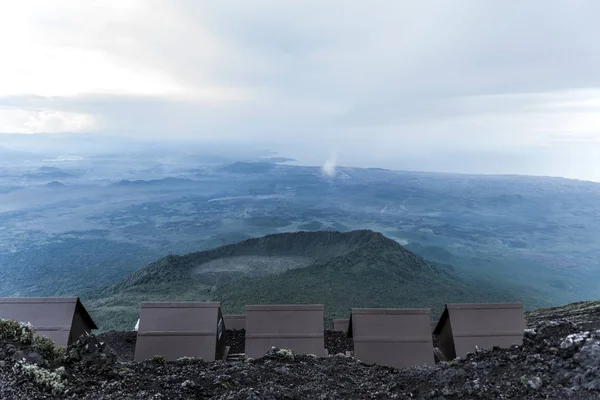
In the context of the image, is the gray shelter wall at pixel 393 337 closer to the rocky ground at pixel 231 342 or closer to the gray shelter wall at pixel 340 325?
the rocky ground at pixel 231 342

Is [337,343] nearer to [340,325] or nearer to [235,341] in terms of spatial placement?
[340,325]

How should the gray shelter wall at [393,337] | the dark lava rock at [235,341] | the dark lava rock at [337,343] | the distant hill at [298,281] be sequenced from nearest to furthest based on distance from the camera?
the gray shelter wall at [393,337] → the dark lava rock at [337,343] → the dark lava rock at [235,341] → the distant hill at [298,281]

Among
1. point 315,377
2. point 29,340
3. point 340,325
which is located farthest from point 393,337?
point 29,340

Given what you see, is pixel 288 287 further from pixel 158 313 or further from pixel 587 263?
pixel 587 263

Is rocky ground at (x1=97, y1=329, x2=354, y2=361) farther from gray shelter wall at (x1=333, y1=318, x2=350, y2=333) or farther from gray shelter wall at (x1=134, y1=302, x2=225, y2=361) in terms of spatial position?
gray shelter wall at (x1=134, y1=302, x2=225, y2=361)

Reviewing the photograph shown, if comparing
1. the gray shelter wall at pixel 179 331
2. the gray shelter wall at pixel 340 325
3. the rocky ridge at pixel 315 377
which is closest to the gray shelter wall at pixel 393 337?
the rocky ridge at pixel 315 377

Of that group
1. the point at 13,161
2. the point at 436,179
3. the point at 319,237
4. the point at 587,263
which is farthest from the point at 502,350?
the point at 13,161

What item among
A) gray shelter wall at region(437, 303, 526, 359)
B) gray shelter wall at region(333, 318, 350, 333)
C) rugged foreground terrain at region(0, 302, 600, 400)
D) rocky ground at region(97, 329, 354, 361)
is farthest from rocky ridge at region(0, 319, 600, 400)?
gray shelter wall at region(333, 318, 350, 333)
